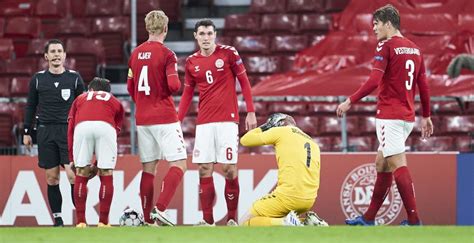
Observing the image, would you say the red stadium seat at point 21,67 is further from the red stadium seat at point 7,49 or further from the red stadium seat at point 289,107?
the red stadium seat at point 289,107

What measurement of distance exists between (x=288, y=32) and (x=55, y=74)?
768 centimetres

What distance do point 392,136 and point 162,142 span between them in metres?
2.14

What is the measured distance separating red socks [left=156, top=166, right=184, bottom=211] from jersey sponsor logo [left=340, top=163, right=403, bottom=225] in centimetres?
356

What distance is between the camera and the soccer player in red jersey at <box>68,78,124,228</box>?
12.9 metres

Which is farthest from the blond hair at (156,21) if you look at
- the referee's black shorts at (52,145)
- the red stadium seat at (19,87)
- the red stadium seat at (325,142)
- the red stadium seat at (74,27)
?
the red stadium seat at (74,27)

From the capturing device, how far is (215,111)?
42.8ft

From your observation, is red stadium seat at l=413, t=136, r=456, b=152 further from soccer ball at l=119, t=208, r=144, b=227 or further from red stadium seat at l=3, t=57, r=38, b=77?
soccer ball at l=119, t=208, r=144, b=227

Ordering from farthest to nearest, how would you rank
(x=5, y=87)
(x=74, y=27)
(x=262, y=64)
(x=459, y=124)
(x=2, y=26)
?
(x=2, y=26) → (x=74, y=27) → (x=262, y=64) → (x=5, y=87) → (x=459, y=124)

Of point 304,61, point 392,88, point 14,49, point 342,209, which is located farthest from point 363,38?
point 14,49

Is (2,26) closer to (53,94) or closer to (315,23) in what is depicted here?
(315,23)

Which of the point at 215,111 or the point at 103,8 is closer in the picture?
the point at 215,111

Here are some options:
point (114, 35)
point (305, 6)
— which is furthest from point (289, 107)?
point (114, 35)

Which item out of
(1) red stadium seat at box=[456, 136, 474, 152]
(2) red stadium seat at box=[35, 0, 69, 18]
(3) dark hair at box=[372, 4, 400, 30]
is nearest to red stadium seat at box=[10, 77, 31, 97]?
(2) red stadium seat at box=[35, 0, 69, 18]

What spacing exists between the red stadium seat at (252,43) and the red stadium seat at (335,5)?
1.27m
